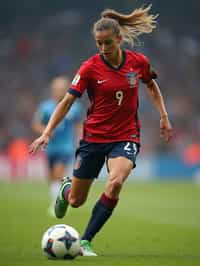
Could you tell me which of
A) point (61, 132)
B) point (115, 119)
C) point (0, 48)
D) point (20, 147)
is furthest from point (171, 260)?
point (0, 48)

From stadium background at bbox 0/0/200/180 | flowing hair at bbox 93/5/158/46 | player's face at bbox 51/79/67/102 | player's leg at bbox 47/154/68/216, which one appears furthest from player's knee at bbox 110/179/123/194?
stadium background at bbox 0/0/200/180

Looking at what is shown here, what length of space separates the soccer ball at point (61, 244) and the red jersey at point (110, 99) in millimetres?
1158

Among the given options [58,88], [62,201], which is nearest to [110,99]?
[62,201]

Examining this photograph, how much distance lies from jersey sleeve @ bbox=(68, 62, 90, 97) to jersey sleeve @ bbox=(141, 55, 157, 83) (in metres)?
0.71

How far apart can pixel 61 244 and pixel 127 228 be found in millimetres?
4240

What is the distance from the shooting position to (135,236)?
10.8m

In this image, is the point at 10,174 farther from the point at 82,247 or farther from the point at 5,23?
the point at 82,247

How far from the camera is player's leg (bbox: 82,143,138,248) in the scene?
8.14 metres

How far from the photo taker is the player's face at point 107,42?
8.39m

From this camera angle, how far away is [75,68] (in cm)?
2819

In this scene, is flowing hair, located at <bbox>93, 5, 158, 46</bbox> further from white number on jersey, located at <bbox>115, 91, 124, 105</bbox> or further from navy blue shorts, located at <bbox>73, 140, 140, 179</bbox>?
navy blue shorts, located at <bbox>73, 140, 140, 179</bbox>

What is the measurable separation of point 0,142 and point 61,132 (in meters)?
11.1

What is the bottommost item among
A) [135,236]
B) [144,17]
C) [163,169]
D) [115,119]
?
[163,169]

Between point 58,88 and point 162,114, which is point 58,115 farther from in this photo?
point 58,88
